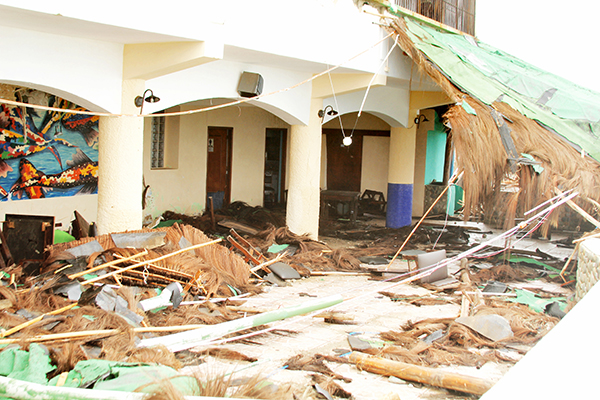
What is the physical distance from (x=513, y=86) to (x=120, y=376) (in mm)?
8111

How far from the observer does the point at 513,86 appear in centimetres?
911

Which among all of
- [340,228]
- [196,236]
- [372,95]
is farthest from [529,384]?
[340,228]

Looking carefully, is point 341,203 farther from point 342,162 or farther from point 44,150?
point 44,150

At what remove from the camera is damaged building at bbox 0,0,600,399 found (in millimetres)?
4207

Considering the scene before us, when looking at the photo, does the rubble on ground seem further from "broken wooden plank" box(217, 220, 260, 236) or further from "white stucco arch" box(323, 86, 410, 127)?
"white stucco arch" box(323, 86, 410, 127)

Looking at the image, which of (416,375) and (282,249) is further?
(282,249)

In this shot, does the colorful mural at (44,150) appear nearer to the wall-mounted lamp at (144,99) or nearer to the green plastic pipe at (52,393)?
the wall-mounted lamp at (144,99)

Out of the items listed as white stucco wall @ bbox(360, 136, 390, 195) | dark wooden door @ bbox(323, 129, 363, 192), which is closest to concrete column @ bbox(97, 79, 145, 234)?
dark wooden door @ bbox(323, 129, 363, 192)

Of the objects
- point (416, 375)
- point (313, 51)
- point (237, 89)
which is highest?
point (313, 51)

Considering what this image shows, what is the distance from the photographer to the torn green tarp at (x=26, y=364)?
344cm

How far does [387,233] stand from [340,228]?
4.27ft

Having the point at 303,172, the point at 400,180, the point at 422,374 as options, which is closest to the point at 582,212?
the point at 422,374

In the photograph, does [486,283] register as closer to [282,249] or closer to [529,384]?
[282,249]

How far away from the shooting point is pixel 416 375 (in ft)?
13.4
